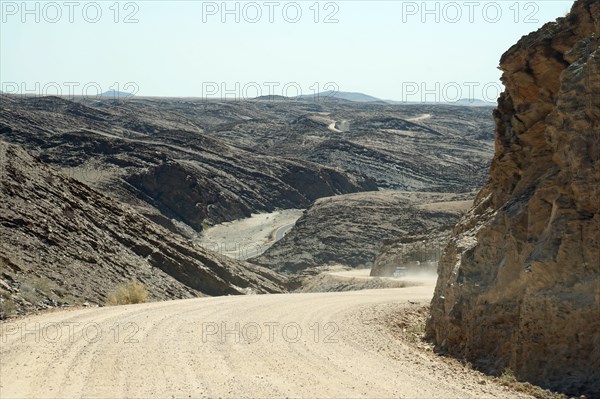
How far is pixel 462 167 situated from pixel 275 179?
32.4m

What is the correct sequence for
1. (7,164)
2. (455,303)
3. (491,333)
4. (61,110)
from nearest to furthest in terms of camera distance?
(491,333)
(455,303)
(7,164)
(61,110)

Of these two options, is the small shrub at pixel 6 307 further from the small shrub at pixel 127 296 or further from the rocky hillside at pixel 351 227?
the rocky hillside at pixel 351 227

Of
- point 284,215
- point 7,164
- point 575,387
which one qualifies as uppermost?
point 7,164

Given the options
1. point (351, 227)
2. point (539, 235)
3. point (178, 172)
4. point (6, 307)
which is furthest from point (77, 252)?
point (178, 172)

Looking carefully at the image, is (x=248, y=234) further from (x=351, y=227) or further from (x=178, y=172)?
(x=178, y=172)

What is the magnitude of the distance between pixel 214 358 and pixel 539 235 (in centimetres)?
525

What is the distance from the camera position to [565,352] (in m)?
10.6

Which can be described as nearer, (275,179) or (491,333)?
(491,333)

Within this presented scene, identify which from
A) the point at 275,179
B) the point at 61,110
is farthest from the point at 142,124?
the point at 275,179

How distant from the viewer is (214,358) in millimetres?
11242

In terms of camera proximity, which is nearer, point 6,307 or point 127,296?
point 6,307

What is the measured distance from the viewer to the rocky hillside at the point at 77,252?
18297mm

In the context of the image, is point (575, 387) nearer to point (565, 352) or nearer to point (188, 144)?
point (565, 352)

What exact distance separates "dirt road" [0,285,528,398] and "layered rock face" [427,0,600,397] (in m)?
0.82
